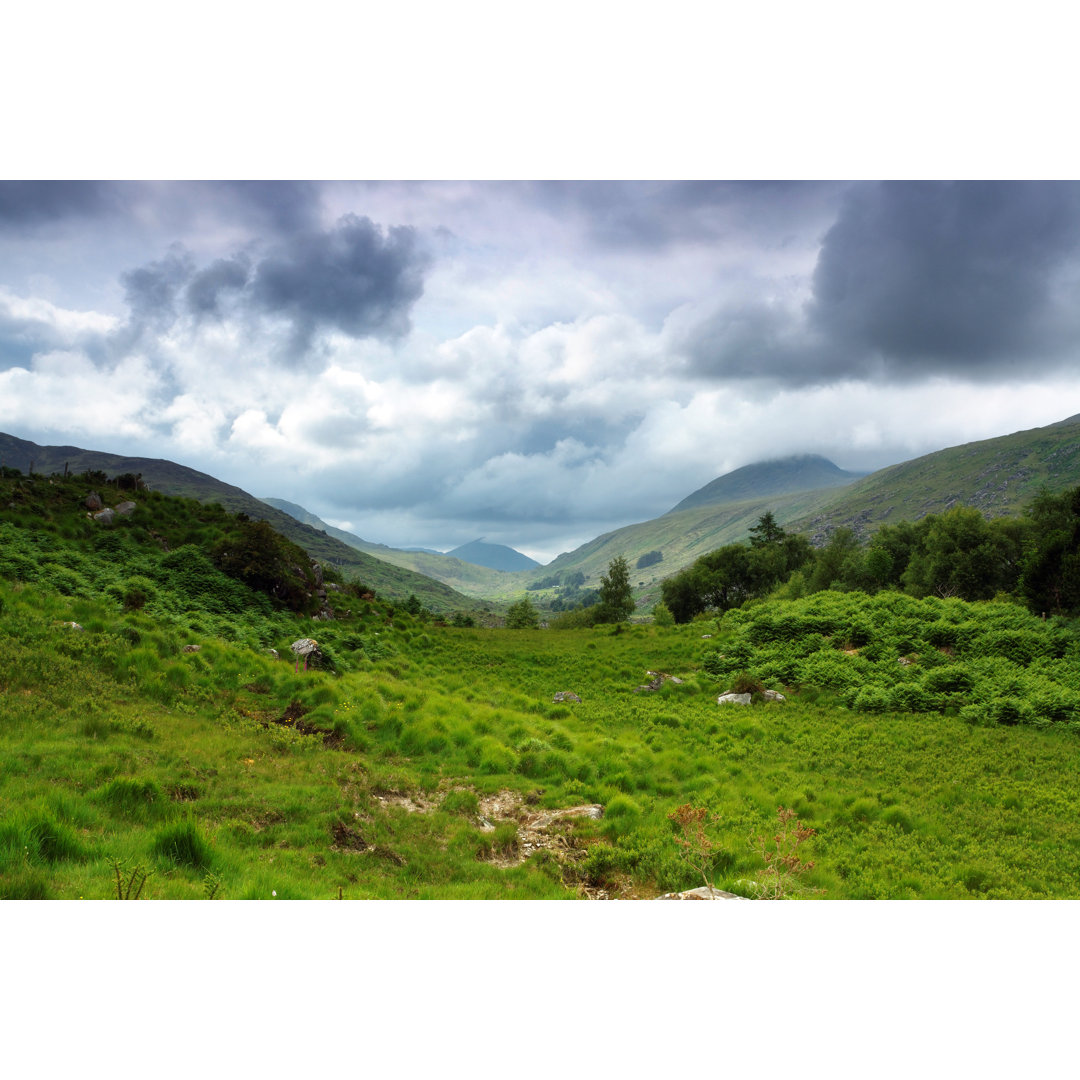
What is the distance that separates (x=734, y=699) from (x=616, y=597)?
6686cm

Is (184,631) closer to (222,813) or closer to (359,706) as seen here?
(359,706)

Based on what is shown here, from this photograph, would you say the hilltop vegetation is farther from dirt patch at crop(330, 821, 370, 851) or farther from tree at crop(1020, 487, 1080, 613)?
tree at crop(1020, 487, 1080, 613)

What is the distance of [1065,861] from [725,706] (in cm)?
1283

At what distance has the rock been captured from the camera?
22.2 meters

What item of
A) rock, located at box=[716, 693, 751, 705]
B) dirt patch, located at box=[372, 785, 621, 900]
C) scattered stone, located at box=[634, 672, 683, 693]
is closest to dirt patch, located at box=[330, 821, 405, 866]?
dirt patch, located at box=[372, 785, 621, 900]

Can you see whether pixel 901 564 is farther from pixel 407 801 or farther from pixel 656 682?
pixel 407 801

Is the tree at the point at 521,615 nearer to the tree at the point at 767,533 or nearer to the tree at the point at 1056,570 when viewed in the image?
the tree at the point at 767,533

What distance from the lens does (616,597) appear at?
292 feet

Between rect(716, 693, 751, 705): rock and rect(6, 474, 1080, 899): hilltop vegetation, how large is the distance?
23.1 inches

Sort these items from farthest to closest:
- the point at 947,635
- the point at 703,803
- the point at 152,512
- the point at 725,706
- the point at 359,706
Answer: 1. the point at 152,512
2. the point at 947,635
3. the point at 725,706
4. the point at 359,706
5. the point at 703,803

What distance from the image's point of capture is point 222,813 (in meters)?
8.47

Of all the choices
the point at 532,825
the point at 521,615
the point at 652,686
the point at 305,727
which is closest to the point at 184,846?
the point at 532,825

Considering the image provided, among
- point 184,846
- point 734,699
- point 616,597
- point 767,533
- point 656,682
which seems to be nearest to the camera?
point 184,846

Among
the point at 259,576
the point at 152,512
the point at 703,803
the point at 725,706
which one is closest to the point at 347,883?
the point at 703,803
